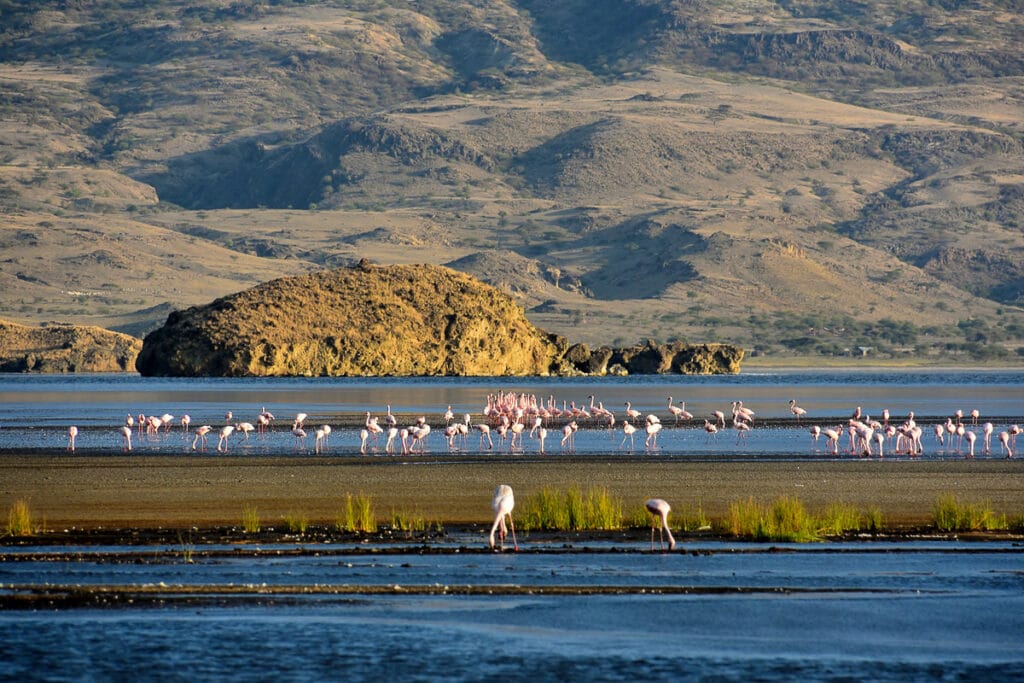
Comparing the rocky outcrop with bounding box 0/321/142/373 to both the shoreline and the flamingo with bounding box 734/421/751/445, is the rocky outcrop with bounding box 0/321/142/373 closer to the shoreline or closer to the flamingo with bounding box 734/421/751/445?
the flamingo with bounding box 734/421/751/445

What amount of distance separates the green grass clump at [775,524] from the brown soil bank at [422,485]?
171 centimetres

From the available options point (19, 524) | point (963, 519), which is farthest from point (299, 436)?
point (963, 519)

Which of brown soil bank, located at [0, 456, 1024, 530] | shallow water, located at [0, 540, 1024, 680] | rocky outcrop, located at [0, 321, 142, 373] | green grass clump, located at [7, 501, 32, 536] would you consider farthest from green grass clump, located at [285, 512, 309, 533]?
rocky outcrop, located at [0, 321, 142, 373]

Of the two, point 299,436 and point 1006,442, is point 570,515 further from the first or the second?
point 299,436

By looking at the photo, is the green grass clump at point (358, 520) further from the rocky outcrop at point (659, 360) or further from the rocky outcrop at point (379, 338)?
the rocky outcrop at point (659, 360)

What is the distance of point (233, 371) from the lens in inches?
5546

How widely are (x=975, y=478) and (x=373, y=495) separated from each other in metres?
12.7

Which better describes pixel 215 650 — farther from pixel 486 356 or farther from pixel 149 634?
pixel 486 356

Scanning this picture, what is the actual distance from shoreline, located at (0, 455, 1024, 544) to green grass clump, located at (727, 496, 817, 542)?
4.98 ft

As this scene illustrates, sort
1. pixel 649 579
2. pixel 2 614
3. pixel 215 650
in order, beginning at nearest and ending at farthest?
pixel 215 650 → pixel 2 614 → pixel 649 579

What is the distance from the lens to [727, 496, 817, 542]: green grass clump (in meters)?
25.8

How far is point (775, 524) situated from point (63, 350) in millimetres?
149736

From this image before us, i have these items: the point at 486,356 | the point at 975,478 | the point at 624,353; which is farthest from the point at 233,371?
the point at 975,478

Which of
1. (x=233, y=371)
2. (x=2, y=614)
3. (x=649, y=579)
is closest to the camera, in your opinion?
(x=2, y=614)
